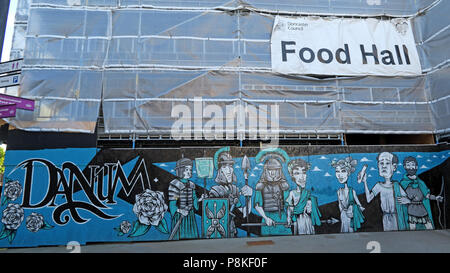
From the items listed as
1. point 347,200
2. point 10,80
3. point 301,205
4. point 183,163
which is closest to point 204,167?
point 183,163

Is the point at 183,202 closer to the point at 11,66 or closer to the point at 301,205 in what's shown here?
the point at 301,205

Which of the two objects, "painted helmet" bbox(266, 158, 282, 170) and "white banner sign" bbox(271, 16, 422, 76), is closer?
"painted helmet" bbox(266, 158, 282, 170)

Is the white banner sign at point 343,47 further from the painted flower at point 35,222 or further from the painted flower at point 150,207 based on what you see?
the painted flower at point 35,222

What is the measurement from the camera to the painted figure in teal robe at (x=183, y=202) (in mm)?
7758

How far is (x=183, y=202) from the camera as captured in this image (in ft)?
25.8

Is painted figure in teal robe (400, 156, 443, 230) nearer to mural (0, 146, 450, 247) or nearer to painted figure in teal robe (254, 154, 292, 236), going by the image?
mural (0, 146, 450, 247)

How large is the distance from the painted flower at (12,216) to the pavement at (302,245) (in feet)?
2.02

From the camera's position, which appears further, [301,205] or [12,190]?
[301,205]

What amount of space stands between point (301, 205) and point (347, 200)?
1.45 m

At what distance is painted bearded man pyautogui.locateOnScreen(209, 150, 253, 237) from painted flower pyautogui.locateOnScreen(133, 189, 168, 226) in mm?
1464

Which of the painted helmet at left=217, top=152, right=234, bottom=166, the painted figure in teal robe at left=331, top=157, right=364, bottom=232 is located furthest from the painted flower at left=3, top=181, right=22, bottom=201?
the painted figure in teal robe at left=331, top=157, right=364, bottom=232

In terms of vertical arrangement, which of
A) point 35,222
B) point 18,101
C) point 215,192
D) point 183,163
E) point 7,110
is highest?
point 18,101

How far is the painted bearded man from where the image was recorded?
798 cm

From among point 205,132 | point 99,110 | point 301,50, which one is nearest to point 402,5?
point 301,50
